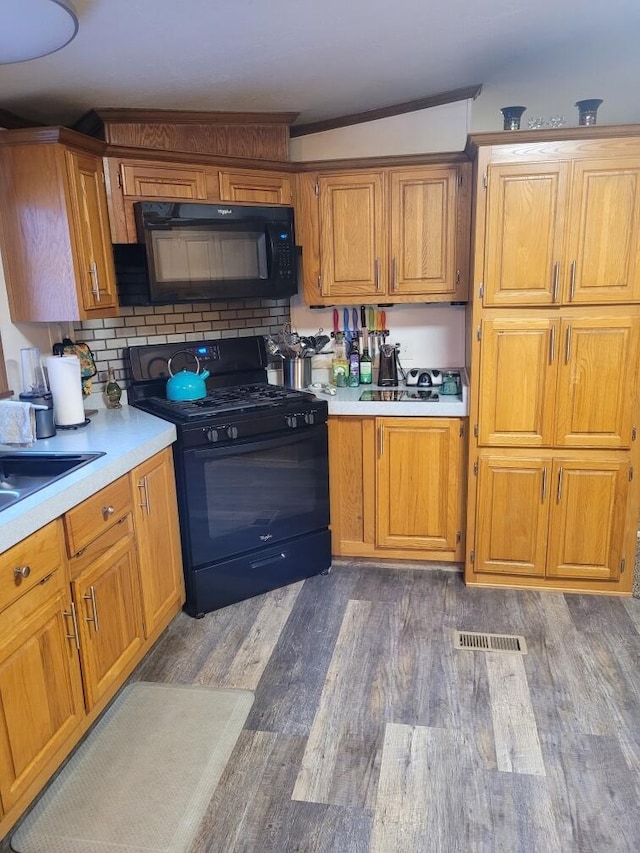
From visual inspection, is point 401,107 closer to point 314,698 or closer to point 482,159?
point 482,159

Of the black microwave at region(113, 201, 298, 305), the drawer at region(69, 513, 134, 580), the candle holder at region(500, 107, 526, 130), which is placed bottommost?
the drawer at region(69, 513, 134, 580)

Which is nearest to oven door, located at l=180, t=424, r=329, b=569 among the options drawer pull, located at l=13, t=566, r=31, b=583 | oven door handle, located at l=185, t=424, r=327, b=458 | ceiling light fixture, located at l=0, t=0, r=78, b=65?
oven door handle, located at l=185, t=424, r=327, b=458

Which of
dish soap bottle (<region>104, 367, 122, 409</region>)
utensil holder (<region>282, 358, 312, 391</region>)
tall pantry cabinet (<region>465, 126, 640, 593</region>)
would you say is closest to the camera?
tall pantry cabinet (<region>465, 126, 640, 593</region>)

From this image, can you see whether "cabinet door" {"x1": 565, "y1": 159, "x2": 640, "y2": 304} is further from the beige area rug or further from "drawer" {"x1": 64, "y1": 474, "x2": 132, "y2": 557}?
the beige area rug

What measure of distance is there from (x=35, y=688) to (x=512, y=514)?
86.0 inches

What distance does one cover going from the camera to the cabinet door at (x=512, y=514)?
295 cm

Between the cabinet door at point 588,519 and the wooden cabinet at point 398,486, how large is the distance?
466mm

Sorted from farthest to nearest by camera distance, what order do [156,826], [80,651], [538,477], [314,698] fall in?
[538,477] < [314,698] < [80,651] < [156,826]

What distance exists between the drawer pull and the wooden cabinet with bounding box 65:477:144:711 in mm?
215

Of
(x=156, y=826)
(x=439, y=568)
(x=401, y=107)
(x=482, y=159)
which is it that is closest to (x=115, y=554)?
(x=156, y=826)

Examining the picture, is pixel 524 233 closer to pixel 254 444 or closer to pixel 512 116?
pixel 512 116

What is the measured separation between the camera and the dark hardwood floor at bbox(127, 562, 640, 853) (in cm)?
176

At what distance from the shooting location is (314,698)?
2.31 m

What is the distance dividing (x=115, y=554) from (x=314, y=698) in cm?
92
